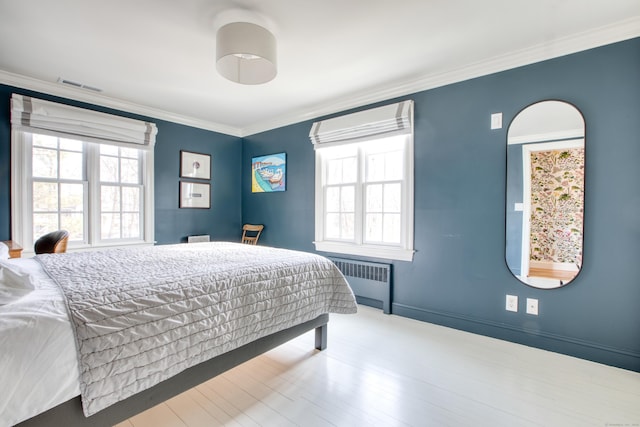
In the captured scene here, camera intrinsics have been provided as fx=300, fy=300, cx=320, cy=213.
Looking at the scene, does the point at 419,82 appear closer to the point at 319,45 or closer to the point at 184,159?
the point at 319,45

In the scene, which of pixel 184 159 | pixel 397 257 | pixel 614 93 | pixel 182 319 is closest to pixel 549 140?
pixel 614 93

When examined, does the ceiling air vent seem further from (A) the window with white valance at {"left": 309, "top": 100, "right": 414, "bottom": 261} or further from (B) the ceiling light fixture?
(A) the window with white valance at {"left": 309, "top": 100, "right": 414, "bottom": 261}

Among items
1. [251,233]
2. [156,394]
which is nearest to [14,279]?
[156,394]

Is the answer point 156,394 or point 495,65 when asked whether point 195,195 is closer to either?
point 156,394

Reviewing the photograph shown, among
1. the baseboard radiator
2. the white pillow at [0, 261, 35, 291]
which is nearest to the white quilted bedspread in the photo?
the white pillow at [0, 261, 35, 291]

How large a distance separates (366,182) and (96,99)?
329 cm

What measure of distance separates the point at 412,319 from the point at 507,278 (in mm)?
1018

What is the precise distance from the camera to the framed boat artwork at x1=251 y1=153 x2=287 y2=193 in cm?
441

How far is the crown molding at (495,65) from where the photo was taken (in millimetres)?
2162

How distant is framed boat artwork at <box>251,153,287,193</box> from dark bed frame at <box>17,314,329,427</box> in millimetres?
2660

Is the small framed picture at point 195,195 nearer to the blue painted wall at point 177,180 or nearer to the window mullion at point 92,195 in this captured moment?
the blue painted wall at point 177,180

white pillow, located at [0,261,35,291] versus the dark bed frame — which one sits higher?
white pillow, located at [0,261,35,291]

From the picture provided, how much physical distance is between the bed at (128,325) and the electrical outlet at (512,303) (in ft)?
5.65

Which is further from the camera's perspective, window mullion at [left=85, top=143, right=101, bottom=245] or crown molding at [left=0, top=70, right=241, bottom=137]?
window mullion at [left=85, top=143, right=101, bottom=245]
